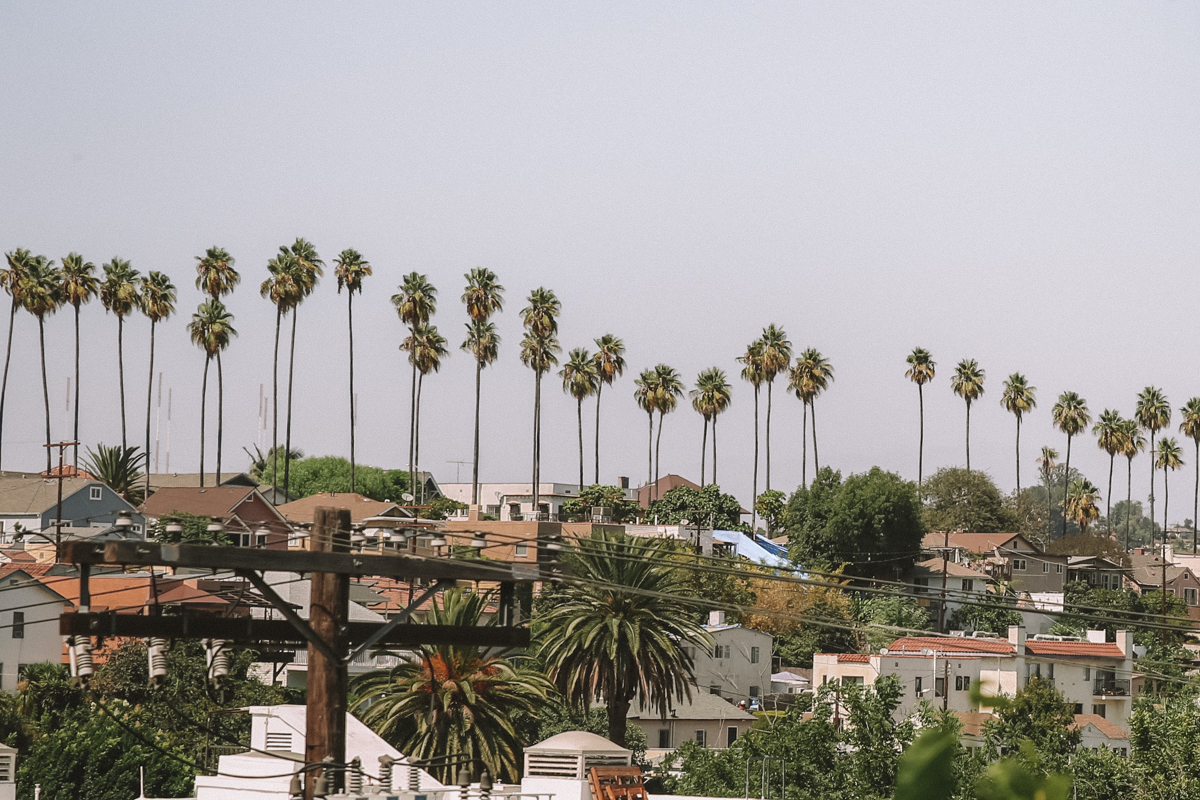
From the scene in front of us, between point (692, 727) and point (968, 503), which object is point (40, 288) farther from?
point (968, 503)

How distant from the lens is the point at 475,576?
19234 millimetres

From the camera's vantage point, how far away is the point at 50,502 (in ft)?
351

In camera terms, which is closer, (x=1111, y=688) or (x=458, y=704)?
(x=458, y=704)

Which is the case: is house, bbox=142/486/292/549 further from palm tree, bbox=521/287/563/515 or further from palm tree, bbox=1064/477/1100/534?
palm tree, bbox=1064/477/1100/534

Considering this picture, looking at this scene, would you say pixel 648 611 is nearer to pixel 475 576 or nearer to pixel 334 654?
pixel 475 576

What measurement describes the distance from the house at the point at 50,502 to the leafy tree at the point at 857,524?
179ft

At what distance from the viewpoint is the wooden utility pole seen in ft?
52.3

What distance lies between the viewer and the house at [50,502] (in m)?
105

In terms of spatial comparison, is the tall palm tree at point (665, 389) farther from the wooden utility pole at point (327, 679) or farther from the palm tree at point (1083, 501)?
the wooden utility pole at point (327, 679)

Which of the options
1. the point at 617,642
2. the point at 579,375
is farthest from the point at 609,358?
the point at 617,642

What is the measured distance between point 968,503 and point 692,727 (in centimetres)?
11131

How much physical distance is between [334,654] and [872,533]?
345 ft

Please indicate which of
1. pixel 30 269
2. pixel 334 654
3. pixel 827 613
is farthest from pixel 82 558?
pixel 30 269

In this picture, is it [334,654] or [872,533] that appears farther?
[872,533]
